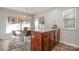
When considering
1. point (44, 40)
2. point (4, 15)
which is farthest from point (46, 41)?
point (4, 15)

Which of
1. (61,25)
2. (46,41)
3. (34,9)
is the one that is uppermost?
(34,9)

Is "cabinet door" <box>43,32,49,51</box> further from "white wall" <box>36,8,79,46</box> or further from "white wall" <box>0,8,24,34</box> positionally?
"white wall" <box>0,8,24,34</box>

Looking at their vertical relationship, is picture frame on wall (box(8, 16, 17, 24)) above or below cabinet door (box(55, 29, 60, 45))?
above

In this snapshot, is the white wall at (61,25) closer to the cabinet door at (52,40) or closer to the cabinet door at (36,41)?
the cabinet door at (52,40)

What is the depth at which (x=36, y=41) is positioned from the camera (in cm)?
196

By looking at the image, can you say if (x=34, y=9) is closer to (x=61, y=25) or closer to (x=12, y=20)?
(x=12, y=20)

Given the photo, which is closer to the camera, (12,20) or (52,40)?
(12,20)

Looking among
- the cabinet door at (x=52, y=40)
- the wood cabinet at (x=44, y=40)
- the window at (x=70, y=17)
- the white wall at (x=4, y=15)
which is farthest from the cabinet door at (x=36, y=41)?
the window at (x=70, y=17)

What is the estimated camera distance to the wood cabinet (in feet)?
6.34

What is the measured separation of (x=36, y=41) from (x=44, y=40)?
0.52 ft

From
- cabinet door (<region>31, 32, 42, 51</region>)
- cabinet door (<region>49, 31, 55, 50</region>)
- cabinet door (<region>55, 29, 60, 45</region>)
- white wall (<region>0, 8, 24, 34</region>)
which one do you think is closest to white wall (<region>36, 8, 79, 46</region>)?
cabinet door (<region>55, 29, 60, 45</region>)
